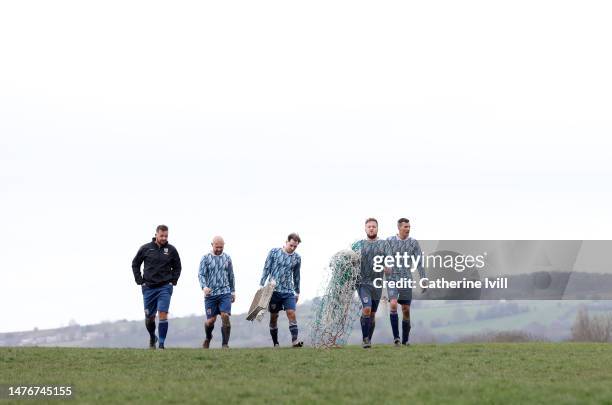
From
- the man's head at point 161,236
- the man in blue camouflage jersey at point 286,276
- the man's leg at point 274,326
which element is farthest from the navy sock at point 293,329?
the man's head at point 161,236

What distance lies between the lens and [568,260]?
49.9 m

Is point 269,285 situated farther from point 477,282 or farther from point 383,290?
point 477,282

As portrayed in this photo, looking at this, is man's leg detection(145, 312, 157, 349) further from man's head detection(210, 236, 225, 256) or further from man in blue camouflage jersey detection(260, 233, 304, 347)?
man in blue camouflage jersey detection(260, 233, 304, 347)

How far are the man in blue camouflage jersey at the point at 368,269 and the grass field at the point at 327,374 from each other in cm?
136

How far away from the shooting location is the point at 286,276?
102 ft

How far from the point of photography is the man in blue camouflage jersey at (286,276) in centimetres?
3083

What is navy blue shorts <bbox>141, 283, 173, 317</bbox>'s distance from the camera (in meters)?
30.7

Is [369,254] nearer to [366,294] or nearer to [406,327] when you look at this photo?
[366,294]

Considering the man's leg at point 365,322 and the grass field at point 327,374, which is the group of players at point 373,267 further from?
the grass field at point 327,374

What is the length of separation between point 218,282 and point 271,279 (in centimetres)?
164

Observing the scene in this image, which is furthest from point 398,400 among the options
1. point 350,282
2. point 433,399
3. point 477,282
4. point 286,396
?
point 477,282

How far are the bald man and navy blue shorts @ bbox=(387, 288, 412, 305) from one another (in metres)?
4.73

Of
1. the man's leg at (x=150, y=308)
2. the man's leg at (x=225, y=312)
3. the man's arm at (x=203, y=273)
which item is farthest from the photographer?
the man's leg at (x=225, y=312)

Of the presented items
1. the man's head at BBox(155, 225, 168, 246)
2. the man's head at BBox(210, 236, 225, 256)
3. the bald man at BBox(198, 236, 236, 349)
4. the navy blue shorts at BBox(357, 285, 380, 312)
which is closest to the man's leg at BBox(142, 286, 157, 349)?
the man's head at BBox(155, 225, 168, 246)
